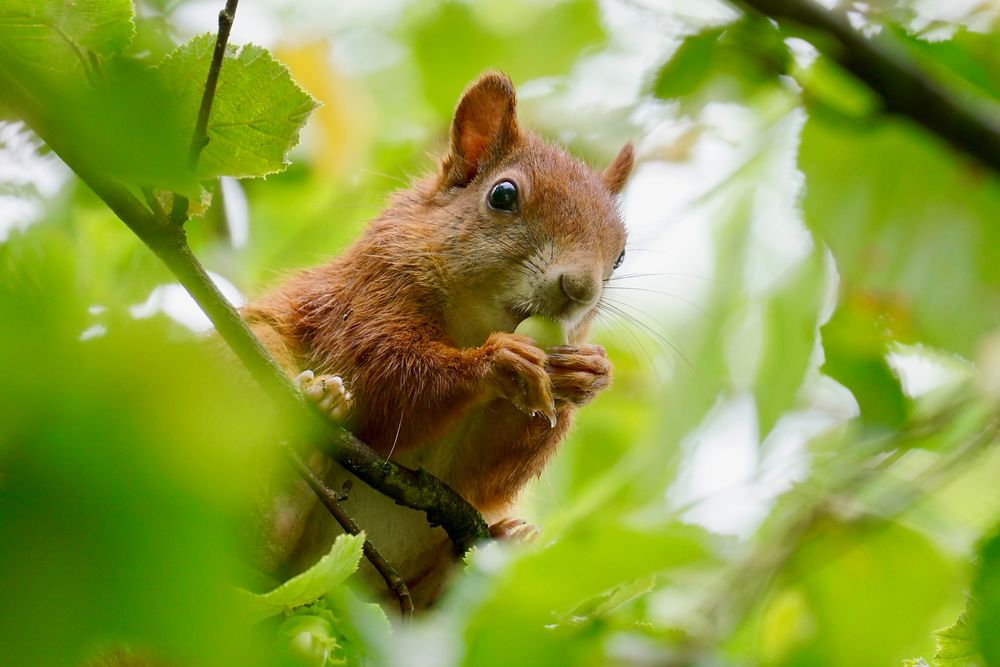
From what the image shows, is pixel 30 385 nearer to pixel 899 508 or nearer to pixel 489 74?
pixel 899 508

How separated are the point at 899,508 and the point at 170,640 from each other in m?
1.10

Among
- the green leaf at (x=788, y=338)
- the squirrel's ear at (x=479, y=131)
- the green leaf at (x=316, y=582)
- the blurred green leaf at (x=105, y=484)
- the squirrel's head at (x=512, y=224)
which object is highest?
the blurred green leaf at (x=105, y=484)

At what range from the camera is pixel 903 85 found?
6.64ft

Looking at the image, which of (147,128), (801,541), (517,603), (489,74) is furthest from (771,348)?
(147,128)

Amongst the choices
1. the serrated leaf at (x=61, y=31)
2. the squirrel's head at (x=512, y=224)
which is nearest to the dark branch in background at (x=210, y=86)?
the serrated leaf at (x=61, y=31)

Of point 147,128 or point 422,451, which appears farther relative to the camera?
point 422,451

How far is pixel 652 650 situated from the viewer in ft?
3.62

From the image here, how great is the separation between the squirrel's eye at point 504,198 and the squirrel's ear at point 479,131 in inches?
8.3

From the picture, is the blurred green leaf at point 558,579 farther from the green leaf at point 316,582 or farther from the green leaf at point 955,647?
the green leaf at point 955,647

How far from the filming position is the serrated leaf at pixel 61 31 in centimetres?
106

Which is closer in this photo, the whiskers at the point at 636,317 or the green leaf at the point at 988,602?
the green leaf at the point at 988,602

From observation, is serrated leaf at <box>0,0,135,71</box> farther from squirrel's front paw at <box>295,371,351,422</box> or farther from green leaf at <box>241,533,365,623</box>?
squirrel's front paw at <box>295,371,351,422</box>

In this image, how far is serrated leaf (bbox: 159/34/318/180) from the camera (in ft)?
4.50

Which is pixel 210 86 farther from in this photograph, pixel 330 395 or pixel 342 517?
pixel 330 395
